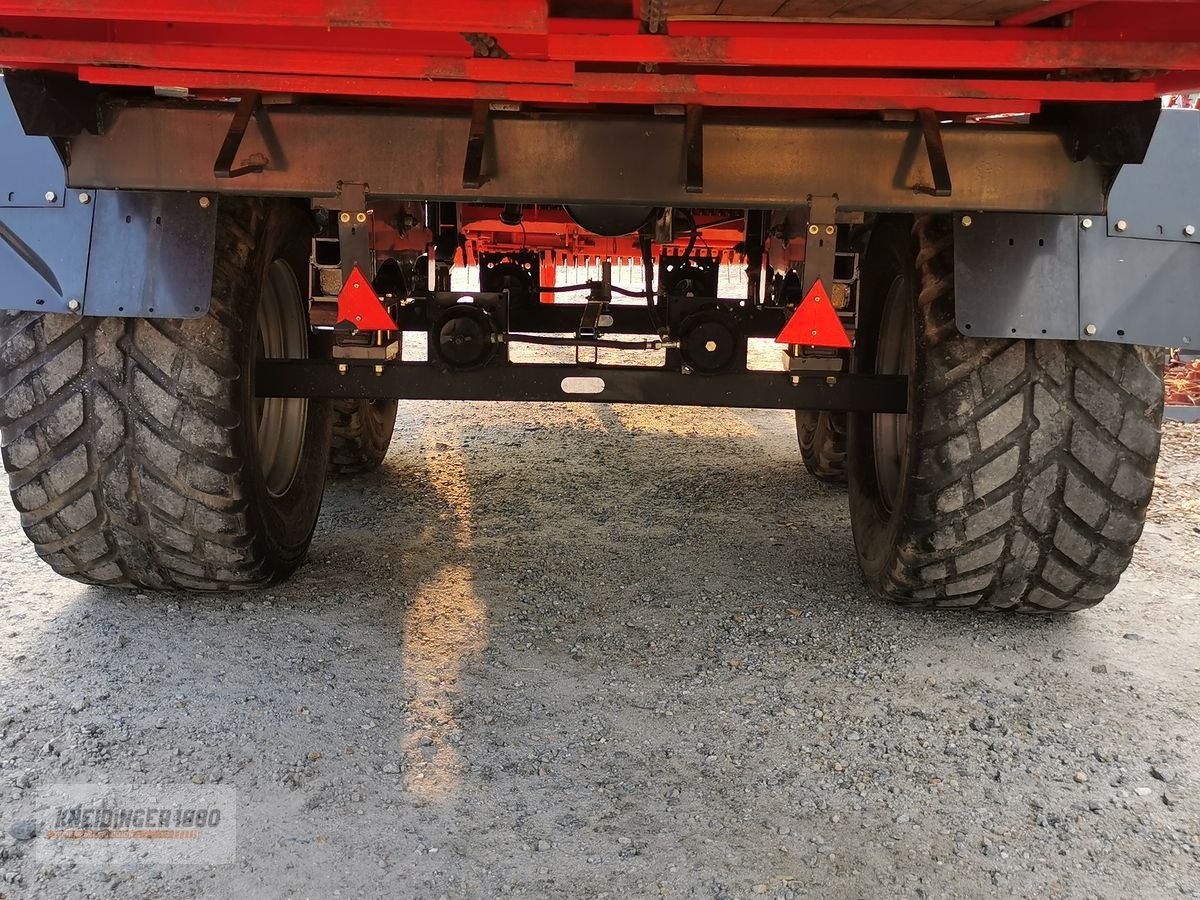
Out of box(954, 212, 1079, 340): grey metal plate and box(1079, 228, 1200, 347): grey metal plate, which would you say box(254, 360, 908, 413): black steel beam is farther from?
box(1079, 228, 1200, 347): grey metal plate

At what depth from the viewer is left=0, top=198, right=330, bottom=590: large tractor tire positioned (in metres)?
A: 2.65

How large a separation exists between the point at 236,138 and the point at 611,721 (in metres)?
1.52

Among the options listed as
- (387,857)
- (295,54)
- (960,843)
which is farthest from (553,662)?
(295,54)

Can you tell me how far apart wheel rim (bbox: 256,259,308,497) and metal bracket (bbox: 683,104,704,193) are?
1589 millimetres

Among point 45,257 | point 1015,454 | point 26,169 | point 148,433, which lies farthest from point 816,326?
point 26,169

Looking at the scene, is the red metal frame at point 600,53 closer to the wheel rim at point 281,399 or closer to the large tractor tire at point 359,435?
the wheel rim at point 281,399

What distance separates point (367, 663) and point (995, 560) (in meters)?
1.70

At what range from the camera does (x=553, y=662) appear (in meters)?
2.69

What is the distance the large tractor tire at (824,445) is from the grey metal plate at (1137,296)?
1801mm

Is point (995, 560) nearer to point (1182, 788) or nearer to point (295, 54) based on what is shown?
point (1182, 788)

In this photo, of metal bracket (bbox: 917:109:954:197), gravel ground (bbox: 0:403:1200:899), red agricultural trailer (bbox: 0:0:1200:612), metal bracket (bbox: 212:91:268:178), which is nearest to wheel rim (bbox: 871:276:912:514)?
red agricultural trailer (bbox: 0:0:1200:612)

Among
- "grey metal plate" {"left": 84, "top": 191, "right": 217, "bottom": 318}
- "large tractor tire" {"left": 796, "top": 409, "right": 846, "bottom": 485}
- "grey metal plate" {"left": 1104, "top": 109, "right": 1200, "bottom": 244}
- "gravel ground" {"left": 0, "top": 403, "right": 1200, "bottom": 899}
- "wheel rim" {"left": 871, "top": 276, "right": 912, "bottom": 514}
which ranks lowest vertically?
"gravel ground" {"left": 0, "top": 403, "right": 1200, "bottom": 899}

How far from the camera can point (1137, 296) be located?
96.3 inches

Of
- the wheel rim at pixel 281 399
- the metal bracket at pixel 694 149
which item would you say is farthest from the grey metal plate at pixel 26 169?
the metal bracket at pixel 694 149
